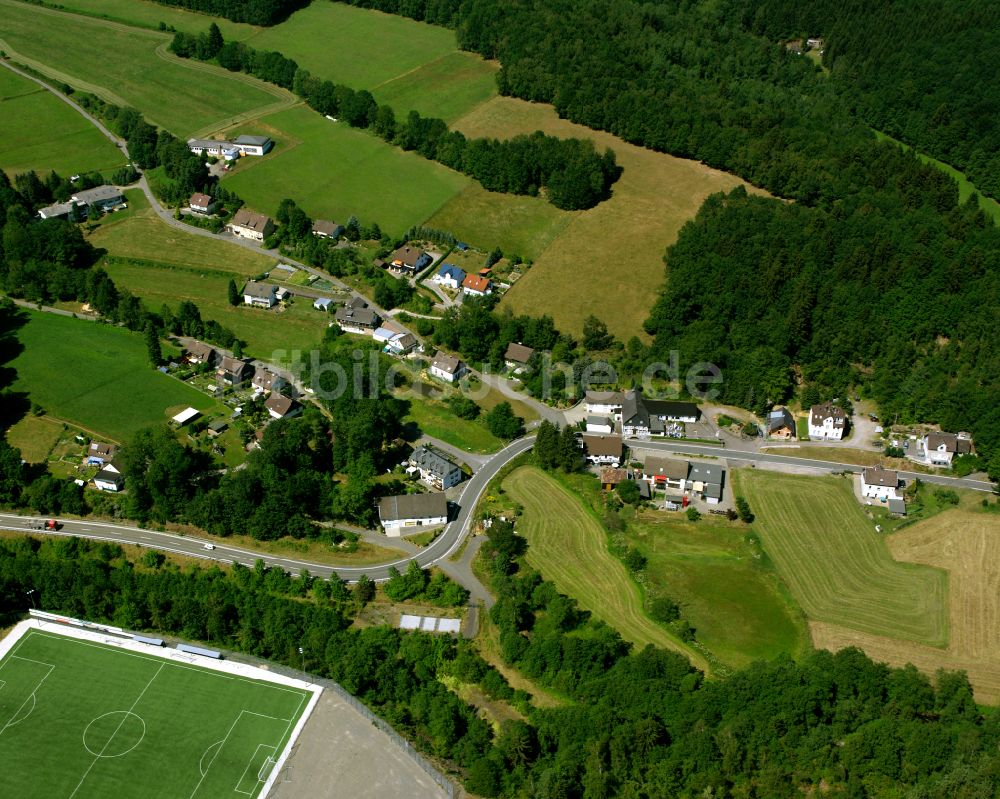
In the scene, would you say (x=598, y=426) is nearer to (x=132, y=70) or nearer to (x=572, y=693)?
(x=572, y=693)

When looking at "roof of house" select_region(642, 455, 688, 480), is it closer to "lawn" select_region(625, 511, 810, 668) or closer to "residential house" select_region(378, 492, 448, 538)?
"lawn" select_region(625, 511, 810, 668)

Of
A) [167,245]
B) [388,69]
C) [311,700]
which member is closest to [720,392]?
[311,700]

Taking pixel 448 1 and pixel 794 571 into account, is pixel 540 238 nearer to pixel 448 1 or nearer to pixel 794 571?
pixel 794 571

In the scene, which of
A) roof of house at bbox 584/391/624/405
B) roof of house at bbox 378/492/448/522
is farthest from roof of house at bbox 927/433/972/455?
roof of house at bbox 378/492/448/522

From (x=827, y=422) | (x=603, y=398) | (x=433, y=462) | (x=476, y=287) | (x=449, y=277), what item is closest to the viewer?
(x=433, y=462)

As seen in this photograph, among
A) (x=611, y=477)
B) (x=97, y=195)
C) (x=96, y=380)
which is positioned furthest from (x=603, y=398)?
(x=97, y=195)

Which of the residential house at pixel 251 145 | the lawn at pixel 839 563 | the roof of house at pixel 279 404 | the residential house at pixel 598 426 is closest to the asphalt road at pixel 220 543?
the roof of house at pixel 279 404
